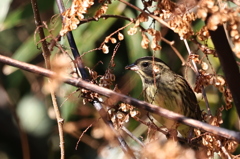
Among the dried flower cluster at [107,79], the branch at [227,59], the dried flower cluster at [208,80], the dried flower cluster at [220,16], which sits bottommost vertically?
the dried flower cluster at [208,80]

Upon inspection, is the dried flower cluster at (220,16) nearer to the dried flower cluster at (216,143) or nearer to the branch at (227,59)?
the branch at (227,59)

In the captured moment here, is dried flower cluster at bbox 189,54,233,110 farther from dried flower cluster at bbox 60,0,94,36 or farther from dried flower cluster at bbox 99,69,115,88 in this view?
dried flower cluster at bbox 60,0,94,36

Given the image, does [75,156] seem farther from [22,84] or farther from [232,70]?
[232,70]

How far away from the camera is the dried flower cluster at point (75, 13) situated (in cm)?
135

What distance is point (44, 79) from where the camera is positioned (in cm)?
351

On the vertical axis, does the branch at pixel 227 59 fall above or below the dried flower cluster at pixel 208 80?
above

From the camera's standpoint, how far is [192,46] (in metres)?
3.33

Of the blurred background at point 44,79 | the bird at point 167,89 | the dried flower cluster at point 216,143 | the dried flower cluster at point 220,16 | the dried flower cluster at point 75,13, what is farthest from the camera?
the blurred background at point 44,79

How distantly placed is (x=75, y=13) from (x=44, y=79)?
2.15 m

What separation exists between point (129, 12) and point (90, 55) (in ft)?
1.13

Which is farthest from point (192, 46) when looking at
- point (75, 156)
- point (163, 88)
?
point (75, 156)

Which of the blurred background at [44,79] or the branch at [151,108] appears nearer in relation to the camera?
the branch at [151,108]

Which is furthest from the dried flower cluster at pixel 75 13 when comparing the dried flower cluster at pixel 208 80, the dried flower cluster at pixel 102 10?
the dried flower cluster at pixel 208 80

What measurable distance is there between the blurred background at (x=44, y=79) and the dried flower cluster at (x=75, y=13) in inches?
20.0
